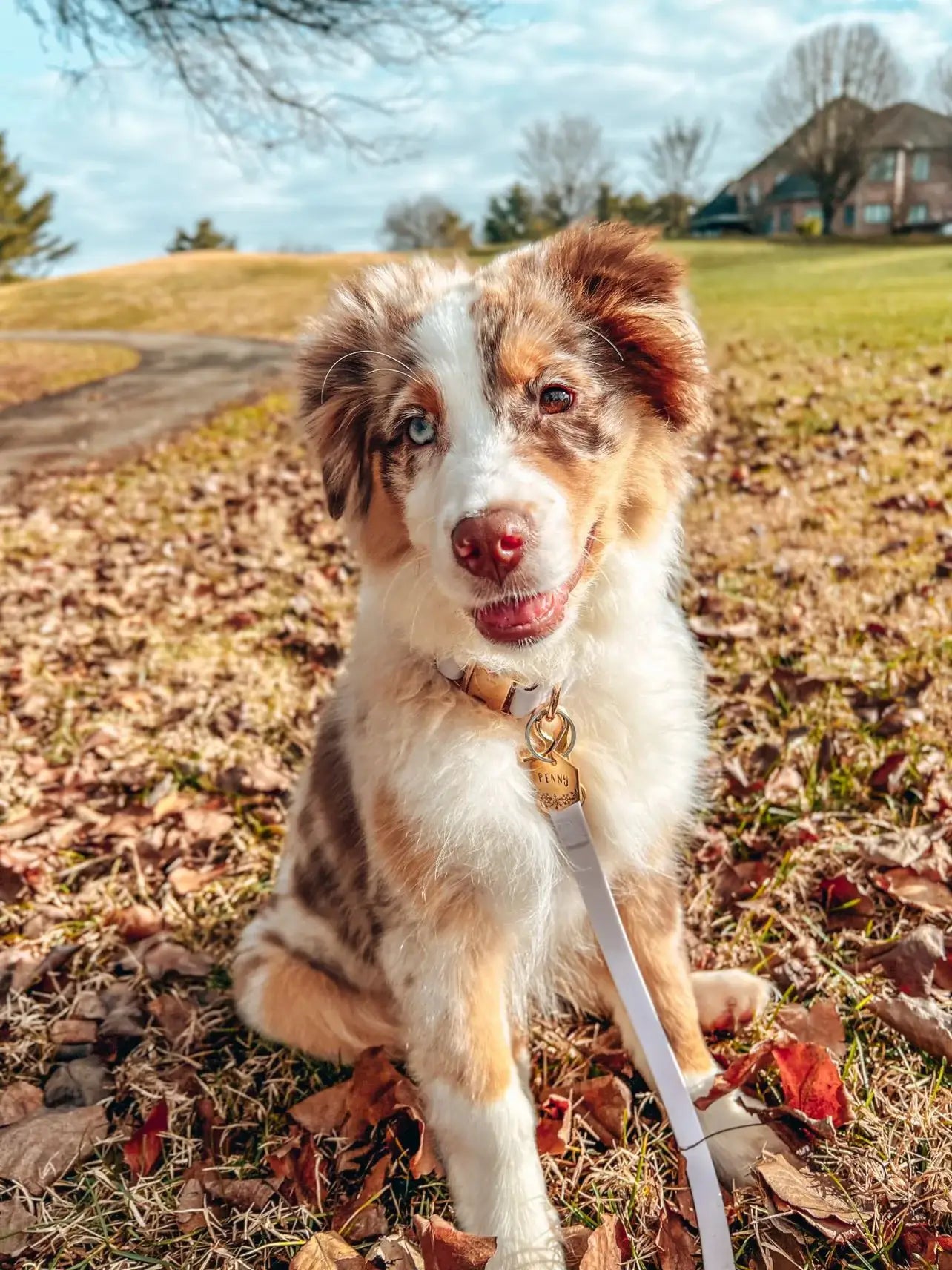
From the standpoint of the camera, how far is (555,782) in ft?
6.97

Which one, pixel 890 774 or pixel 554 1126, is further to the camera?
pixel 890 774

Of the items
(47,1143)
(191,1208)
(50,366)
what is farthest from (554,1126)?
(50,366)

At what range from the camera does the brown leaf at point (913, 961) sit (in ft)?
8.42

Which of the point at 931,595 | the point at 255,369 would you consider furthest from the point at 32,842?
the point at 255,369

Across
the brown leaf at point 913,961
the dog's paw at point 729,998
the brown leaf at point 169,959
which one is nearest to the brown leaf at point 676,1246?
the dog's paw at point 729,998

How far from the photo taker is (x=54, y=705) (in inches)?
188

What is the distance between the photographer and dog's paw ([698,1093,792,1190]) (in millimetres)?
2217

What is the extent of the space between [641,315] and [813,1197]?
2140mm

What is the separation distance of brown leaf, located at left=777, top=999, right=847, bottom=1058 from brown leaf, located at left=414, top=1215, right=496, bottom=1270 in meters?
1.04

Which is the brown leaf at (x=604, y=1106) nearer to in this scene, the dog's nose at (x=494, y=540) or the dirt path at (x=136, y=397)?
the dog's nose at (x=494, y=540)

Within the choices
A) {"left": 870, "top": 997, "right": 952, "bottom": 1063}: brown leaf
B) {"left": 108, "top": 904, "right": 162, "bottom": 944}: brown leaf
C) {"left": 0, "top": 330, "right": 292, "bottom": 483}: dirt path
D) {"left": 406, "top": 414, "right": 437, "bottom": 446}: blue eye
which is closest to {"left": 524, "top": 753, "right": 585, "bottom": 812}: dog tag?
{"left": 406, "top": 414, "right": 437, "bottom": 446}: blue eye

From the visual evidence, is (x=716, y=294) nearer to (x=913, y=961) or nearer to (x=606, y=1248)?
(x=913, y=961)

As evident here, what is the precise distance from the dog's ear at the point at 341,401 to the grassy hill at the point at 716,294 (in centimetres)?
38

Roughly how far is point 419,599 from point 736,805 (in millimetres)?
1742
